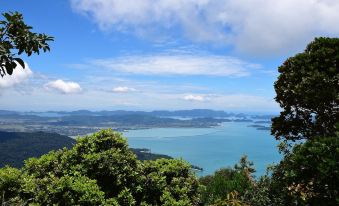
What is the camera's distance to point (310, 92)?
14.7 m

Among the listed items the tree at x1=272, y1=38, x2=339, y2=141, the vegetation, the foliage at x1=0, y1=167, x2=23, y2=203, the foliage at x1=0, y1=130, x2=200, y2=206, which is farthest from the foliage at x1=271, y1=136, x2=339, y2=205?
the foliage at x1=0, y1=167, x2=23, y2=203

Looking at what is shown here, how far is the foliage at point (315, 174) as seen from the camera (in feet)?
28.6

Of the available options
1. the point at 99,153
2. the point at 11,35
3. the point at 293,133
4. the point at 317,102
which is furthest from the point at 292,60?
the point at 11,35

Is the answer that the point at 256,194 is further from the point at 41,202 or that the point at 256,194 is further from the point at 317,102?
the point at 41,202

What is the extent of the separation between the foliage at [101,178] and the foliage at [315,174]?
21.3 ft

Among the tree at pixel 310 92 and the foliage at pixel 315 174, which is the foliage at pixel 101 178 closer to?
the tree at pixel 310 92

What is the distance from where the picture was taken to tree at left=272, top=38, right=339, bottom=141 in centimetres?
1470

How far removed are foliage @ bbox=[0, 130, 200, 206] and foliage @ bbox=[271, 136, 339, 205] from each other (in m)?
6.48

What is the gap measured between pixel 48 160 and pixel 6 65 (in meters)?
12.2

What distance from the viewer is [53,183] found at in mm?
14453

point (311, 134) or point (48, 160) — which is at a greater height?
point (311, 134)

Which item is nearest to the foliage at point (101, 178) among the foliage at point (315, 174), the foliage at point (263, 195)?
the foliage at point (263, 195)

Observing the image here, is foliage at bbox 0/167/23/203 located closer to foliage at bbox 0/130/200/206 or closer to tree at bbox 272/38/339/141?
foliage at bbox 0/130/200/206

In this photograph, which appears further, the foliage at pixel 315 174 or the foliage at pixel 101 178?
the foliage at pixel 101 178
